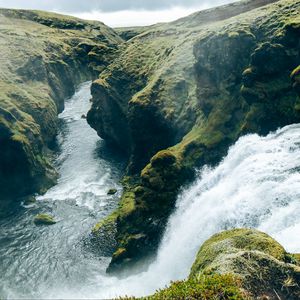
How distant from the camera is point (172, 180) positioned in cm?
6975

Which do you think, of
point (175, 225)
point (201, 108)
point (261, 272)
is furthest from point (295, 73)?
point (261, 272)

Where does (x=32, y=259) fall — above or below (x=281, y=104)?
below

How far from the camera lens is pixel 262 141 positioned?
6544cm

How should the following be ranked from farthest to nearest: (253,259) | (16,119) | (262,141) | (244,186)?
(16,119), (262,141), (244,186), (253,259)

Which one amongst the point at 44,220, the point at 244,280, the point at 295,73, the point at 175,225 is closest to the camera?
the point at 244,280

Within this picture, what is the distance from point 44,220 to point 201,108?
131ft

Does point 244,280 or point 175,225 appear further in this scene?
point 175,225

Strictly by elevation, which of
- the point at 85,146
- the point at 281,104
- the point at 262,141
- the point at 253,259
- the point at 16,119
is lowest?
the point at 85,146

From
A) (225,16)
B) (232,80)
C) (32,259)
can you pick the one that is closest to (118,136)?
(232,80)

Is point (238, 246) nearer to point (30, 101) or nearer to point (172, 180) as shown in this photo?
point (172, 180)

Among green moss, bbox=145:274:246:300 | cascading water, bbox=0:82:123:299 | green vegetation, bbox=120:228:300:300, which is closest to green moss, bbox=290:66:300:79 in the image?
cascading water, bbox=0:82:123:299

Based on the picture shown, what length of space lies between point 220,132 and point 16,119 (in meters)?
57.2

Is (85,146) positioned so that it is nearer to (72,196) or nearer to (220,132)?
(72,196)

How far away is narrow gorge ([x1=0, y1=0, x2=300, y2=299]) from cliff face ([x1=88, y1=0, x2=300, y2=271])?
25 centimetres
